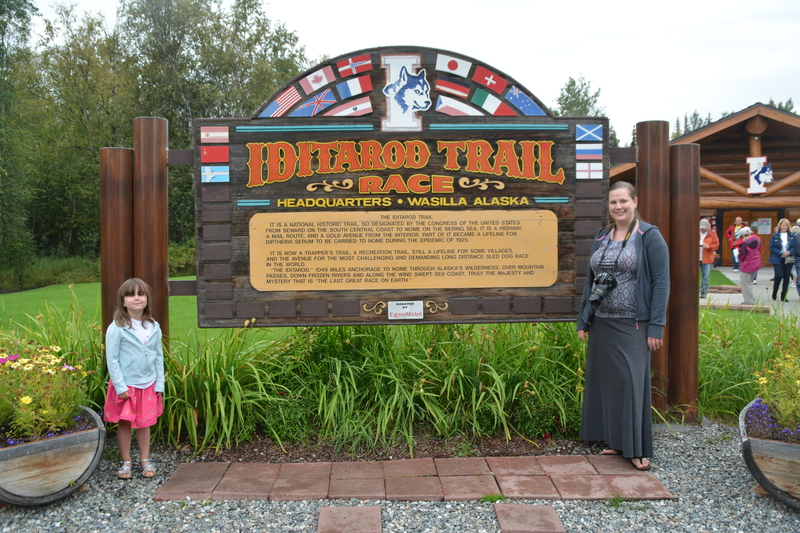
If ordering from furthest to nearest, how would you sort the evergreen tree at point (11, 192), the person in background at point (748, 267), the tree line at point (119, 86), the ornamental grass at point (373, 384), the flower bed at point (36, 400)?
the tree line at point (119, 86) < the evergreen tree at point (11, 192) < the person in background at point (748, 267) < the ornamental grass at point (373, 384) < the flower bed at point (36, 400)

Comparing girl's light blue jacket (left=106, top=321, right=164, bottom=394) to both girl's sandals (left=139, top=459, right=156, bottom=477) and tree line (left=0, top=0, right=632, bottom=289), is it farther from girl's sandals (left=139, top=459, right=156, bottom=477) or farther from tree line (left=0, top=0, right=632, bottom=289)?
tree line (left=0, top=0, right=632, bottom=289)

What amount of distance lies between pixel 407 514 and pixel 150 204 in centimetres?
284

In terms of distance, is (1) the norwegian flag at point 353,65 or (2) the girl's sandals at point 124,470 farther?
(1) the norwegian flag at point 353,65

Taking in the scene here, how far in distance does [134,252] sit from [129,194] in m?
0.44

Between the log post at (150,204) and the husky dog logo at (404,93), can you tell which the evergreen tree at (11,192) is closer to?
the log post at (150,204)

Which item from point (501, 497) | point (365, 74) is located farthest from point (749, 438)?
point (365, 74)

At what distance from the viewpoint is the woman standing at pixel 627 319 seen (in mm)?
3369

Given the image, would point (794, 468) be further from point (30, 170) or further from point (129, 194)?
point (30, 170)

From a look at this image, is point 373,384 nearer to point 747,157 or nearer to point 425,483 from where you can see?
point 425,483

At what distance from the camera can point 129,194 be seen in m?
4.02

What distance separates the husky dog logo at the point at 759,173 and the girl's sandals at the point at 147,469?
16.2 m

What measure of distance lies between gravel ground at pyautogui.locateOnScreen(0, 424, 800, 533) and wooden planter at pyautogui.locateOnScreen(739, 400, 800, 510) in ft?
0.36

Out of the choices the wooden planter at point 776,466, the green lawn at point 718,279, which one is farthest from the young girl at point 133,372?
the green lawn at point 718,279

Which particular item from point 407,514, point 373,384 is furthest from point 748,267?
point 407,514
